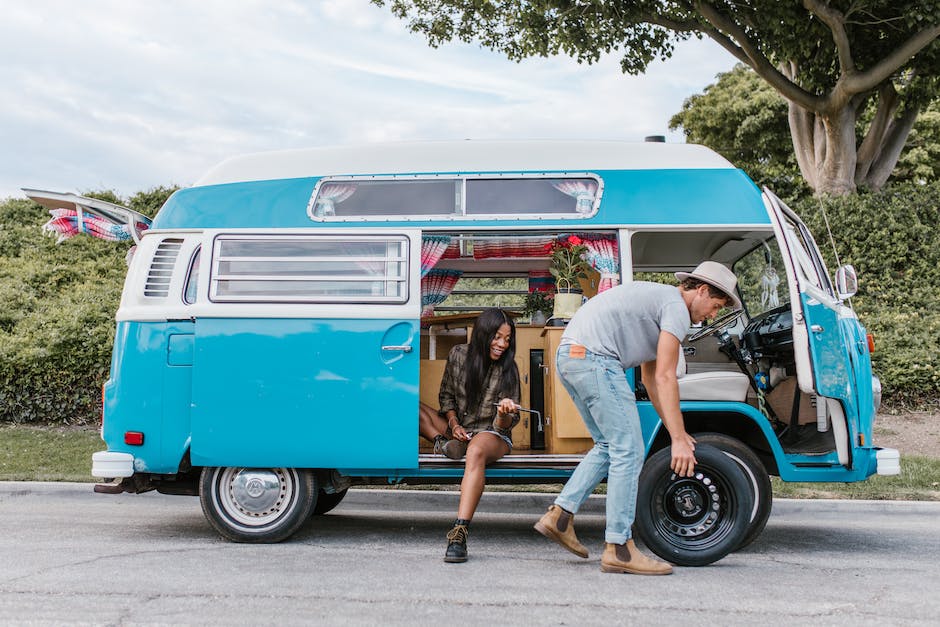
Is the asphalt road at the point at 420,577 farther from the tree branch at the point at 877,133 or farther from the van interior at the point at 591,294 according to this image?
the tree branch at the point at 877,133

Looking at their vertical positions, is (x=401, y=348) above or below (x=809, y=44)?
below

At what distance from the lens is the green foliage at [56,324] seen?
1221 centimetres

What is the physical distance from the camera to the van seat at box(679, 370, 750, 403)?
19.5 feet

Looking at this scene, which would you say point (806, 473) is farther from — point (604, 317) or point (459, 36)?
point (459, 36)

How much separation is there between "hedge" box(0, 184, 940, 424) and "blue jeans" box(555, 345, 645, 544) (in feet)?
28.2

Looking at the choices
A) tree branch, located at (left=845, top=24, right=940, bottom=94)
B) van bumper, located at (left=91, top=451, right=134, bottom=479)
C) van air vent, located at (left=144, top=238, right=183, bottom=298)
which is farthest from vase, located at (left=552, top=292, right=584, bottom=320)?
tree branch, located at (left=845, top=24, right=940, bottom=94)

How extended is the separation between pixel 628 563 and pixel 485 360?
1.76 meters

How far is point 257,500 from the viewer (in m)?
6.20

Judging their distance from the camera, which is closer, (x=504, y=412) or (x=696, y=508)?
(x=696, y=508)

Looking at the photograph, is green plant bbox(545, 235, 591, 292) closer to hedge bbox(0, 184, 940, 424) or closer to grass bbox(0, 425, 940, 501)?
grass bbox(0, 425, 940, 501)

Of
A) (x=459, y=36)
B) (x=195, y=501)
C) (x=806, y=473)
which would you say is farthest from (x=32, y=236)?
(x=806, y=473)

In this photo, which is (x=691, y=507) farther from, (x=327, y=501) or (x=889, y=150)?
(x=889, y=150)

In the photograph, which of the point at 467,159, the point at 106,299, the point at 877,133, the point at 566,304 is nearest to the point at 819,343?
the point at 566,304

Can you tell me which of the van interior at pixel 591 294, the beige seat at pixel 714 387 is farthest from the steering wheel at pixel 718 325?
the beige seat at pixel 714 387
